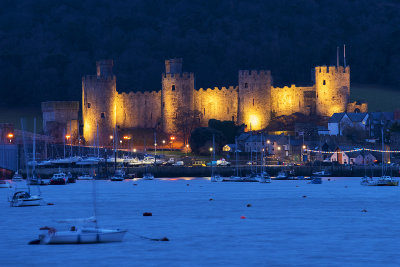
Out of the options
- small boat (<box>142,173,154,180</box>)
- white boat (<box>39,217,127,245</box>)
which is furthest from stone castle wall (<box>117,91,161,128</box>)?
white boat (<box>39,217,127,245</box>)

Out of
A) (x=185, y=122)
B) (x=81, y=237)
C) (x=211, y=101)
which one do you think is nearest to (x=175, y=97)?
(x=185, y=122)

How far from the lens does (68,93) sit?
390 ft

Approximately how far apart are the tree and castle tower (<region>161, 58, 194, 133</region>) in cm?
23

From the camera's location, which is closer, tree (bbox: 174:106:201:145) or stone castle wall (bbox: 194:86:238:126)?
tree (bbox: 174:106:201:145)

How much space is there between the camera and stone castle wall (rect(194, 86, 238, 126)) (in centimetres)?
7650

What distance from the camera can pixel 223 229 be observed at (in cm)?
2856

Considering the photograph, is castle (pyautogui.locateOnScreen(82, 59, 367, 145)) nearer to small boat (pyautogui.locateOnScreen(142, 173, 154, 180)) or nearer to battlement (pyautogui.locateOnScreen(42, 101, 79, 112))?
battlement (pyautogui.locateOnScreen(42, 101, 79, 112))

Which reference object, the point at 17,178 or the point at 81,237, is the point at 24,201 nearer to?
the point at 81,237

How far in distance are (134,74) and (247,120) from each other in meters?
47.9

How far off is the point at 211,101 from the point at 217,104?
546 millimetres

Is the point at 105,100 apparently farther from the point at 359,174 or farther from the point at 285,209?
the point at 285,209

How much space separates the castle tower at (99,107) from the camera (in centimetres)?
7762

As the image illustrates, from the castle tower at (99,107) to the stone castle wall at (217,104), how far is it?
22.2ft

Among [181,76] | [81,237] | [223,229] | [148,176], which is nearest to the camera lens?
[81,237]
